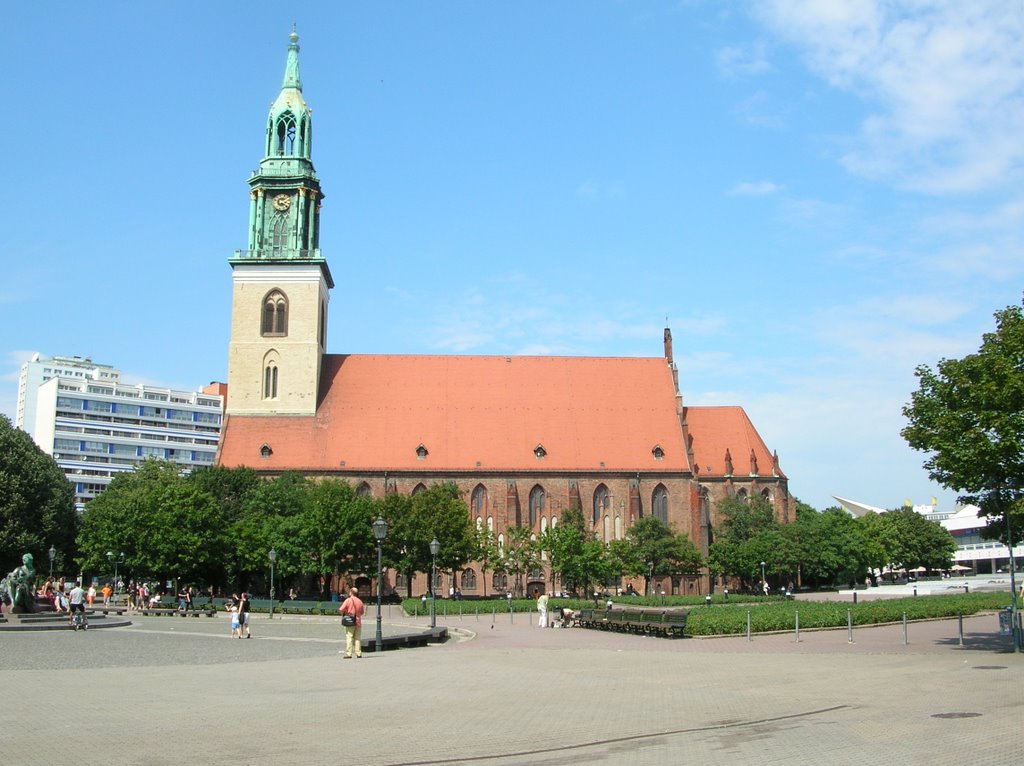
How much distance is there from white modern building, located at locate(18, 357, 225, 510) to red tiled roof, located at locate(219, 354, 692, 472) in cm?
5528

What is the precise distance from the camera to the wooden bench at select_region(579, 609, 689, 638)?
33375 mm

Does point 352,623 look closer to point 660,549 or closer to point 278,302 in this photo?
point 660,549

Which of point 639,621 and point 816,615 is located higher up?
point 816,615

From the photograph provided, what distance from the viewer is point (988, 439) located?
26672mm

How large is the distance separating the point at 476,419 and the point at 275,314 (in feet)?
55.7

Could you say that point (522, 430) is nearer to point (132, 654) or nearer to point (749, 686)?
point (132, 654)

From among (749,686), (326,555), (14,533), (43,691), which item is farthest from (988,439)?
(14,533)

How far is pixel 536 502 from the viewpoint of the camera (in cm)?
7550

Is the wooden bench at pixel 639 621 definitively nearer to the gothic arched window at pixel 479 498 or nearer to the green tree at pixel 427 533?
the green tree at pixel 427 533

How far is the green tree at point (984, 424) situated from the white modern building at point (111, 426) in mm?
109259

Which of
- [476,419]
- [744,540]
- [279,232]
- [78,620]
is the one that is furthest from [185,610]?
[744,540]

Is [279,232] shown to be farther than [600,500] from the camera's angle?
No

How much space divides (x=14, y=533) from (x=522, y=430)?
36627 millimetres

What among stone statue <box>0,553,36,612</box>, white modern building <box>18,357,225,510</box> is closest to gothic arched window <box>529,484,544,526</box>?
stone statue <box>0,553,36,612</box>
